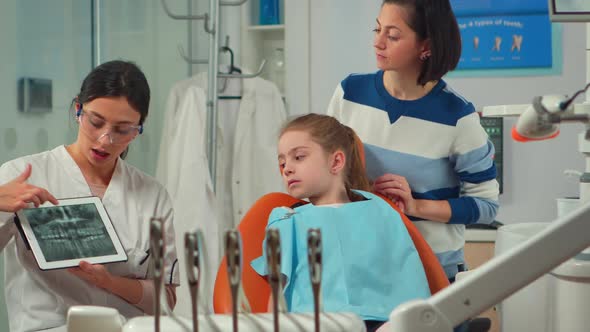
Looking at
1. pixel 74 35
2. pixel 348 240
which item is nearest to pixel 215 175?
pixel 74 35

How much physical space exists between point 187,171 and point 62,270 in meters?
1.42

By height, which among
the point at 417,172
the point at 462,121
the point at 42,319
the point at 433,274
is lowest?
the point at 42,319

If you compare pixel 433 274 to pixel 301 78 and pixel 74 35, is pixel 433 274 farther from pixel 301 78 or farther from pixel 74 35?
pixel 301 78

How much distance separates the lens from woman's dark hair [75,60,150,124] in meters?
1.59

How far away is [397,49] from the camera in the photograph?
1591 millimetres

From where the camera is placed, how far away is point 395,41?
5.23ft

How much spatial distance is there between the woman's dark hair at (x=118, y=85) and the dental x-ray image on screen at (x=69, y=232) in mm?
256

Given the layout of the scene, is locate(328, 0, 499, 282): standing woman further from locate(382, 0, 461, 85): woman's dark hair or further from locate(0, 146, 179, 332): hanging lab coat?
locate(0, 146, 179, 332): hanging lab coat

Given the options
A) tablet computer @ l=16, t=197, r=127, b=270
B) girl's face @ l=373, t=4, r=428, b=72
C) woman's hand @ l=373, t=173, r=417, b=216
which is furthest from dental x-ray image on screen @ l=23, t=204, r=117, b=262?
girl's face @ l=373, t=4, r=428, b=72

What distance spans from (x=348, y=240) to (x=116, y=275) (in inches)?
21.5

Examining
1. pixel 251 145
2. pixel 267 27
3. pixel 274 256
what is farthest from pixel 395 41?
pixel 267 27

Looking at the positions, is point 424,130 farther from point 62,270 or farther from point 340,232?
point 62,270

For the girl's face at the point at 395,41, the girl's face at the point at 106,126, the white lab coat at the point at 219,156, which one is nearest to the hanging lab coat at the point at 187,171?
the white lab coat at the point at 219,156

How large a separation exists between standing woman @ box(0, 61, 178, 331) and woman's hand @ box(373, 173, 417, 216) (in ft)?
1.67
